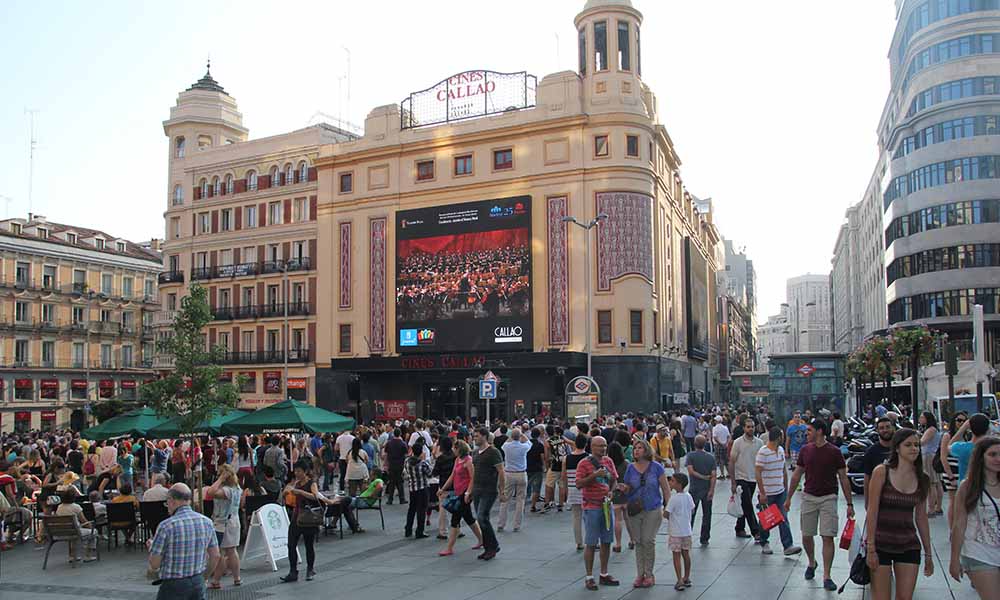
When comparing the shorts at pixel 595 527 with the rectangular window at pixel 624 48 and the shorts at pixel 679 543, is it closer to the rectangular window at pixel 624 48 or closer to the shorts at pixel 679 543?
the shorts at pixel 679 543

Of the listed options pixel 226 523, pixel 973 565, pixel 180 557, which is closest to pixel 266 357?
pixel 226 523

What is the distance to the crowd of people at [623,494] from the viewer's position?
24.6 feet

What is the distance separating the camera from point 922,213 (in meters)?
55.5

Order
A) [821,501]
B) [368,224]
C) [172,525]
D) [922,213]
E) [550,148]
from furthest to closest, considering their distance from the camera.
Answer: [922,213], [368,224], [550,148], [821,501], [172,525]

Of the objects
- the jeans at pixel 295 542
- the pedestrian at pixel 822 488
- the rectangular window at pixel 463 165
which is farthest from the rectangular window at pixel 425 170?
the pedestrian at pixel 822 488

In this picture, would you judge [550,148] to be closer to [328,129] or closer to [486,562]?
[328,129]

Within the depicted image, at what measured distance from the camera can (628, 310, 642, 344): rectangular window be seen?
149 ft

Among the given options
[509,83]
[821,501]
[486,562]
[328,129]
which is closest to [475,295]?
[509,83]

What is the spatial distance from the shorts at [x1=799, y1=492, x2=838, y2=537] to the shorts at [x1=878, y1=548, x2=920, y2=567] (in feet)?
9.35

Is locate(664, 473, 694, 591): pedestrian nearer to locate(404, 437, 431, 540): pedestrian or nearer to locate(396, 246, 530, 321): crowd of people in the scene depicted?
locate(404, 437, 431, 540): pedestrian

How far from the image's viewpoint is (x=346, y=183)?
5322cm

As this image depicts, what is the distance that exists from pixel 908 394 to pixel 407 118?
36650 millimetres

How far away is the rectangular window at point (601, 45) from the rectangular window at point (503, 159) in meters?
6.49

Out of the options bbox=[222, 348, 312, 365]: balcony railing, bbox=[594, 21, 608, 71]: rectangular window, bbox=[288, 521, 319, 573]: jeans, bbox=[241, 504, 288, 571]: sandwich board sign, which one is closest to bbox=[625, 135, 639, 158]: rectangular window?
bbox=[594, 21, 608, 71]: rectangular window
